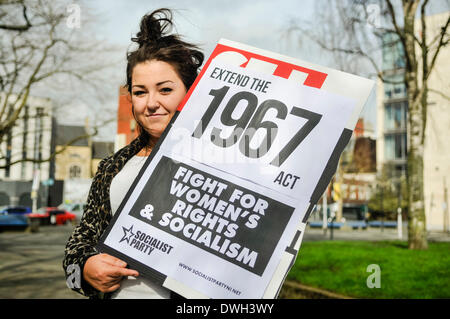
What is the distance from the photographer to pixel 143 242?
135 cm

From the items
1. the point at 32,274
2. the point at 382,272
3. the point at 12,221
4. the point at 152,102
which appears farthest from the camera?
the point at 12,221

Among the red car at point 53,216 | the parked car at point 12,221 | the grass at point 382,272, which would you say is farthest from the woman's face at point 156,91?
the red car at point 53,216

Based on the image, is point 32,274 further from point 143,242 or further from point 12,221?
point 12,221

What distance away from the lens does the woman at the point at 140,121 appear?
151 centimetres

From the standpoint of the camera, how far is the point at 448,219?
35.2m

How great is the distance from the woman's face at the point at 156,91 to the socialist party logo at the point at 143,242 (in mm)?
436

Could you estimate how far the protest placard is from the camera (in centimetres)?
128

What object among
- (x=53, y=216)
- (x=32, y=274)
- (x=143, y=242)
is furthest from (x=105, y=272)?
(x=53, y=216)

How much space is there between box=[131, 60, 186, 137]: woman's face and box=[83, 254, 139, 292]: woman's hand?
1.68 feet

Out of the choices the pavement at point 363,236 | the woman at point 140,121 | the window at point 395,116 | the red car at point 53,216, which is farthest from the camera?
the window at point 395,116

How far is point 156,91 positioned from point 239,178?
50cm

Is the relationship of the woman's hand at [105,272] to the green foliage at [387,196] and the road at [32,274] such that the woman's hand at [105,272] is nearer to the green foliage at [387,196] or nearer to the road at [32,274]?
the road at [32,274]

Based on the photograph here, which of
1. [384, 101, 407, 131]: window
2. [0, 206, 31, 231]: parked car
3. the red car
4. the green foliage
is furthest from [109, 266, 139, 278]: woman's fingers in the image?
the green foliage
